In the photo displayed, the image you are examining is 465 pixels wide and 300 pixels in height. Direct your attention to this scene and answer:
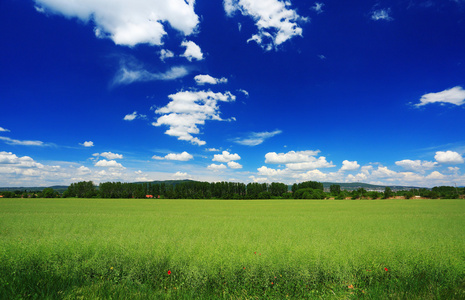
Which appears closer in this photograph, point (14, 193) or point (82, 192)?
point (14, 193)

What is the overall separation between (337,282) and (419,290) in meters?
2.62

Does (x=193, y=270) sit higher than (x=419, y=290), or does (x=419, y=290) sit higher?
(x=193, y=270)

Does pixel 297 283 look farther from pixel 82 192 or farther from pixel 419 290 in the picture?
pixel 82 192

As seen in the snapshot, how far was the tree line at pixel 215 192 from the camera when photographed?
123 m

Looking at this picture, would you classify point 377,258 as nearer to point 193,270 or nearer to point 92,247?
point 193,270

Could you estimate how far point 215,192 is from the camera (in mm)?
149125

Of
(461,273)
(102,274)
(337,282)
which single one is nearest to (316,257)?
(337,282)

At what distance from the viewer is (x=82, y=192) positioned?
13825 centimetres

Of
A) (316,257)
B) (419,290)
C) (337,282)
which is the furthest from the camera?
(316,257)

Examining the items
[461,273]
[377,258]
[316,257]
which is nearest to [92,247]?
[316,257]

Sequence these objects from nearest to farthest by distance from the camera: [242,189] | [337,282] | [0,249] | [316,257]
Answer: [337,282]
[316,257]
[0,249]
[242,189]

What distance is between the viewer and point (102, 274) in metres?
8.77

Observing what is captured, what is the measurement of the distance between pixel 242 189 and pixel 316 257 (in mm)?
156365

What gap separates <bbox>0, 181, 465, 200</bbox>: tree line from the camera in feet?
403
